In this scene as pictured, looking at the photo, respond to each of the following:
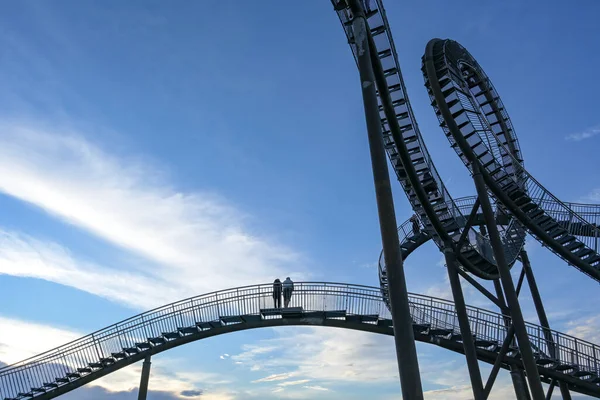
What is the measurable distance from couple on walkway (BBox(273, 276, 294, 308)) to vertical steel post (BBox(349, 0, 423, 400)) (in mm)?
8798

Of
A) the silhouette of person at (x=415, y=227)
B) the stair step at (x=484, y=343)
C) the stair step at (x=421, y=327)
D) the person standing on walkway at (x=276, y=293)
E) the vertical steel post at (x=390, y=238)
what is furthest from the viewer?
the silhouette of person at (x=415, y=227)

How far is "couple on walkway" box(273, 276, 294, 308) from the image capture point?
15445 millimetres

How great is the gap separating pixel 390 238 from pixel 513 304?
7.57m

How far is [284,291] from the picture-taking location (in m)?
15.6

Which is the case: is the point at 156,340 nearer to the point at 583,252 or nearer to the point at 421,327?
the point at 421,327

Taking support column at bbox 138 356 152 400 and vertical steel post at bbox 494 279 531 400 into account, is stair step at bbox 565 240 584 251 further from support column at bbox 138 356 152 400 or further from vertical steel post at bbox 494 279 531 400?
support column at bbox 138 356 152 400

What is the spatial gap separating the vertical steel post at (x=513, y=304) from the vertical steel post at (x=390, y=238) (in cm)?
721

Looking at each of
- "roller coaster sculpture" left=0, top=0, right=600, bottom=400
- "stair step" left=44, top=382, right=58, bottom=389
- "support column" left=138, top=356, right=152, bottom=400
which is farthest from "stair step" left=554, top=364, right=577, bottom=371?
"stair step" left=44, top=382, right=58, bottom=389

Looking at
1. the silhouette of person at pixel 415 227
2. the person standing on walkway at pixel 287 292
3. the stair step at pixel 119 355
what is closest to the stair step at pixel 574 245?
the silhouette of person at pixel 415 227

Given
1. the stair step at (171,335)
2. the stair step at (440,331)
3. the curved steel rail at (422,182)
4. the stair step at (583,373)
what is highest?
the curved steel rail at (422,182)

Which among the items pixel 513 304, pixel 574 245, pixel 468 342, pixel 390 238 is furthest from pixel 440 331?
pixel 390 238

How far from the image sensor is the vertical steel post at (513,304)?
11.6 metres

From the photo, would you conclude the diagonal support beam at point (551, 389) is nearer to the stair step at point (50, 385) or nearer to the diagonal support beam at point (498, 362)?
the diagonal support beam at point (498, 362)

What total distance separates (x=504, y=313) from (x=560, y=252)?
327 centimetres
